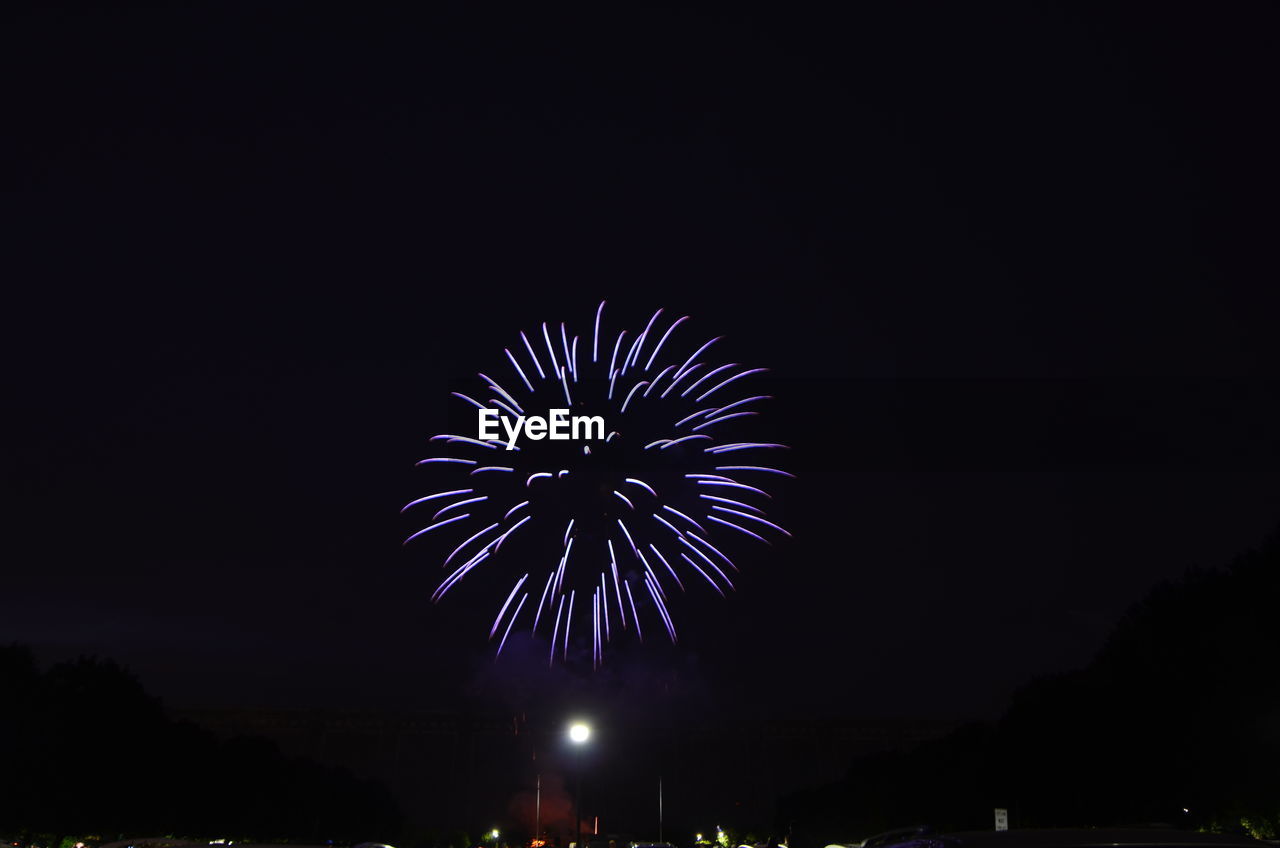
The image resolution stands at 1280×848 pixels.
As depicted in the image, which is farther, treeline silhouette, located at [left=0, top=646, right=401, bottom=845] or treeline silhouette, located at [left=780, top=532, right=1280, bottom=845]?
treeline silhouette, located at [left=0, top=646, right=401, bottom=845]

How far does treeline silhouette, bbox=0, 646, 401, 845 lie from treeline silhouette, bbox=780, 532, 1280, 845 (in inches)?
2248

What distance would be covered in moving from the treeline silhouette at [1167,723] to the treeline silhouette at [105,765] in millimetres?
57107

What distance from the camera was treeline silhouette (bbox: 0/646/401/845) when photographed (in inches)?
2650

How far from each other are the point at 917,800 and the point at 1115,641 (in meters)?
54.1

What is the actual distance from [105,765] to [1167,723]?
61.4 meters

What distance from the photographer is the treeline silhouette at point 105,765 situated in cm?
6731

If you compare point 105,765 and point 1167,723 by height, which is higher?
point 1167,723

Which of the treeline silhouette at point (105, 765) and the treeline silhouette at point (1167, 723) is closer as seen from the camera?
the treeline silhouette at point (1167, 723)

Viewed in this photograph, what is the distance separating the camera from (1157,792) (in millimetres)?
64000

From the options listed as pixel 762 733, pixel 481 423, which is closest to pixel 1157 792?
pixel 481 423

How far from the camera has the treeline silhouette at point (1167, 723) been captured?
5578 centimetres

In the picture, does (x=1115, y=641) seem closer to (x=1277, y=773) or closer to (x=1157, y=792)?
(x=1157, y=792)

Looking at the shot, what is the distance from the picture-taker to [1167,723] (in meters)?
62.0

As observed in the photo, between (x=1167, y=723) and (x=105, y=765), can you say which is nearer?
(x=1167, y=723)
